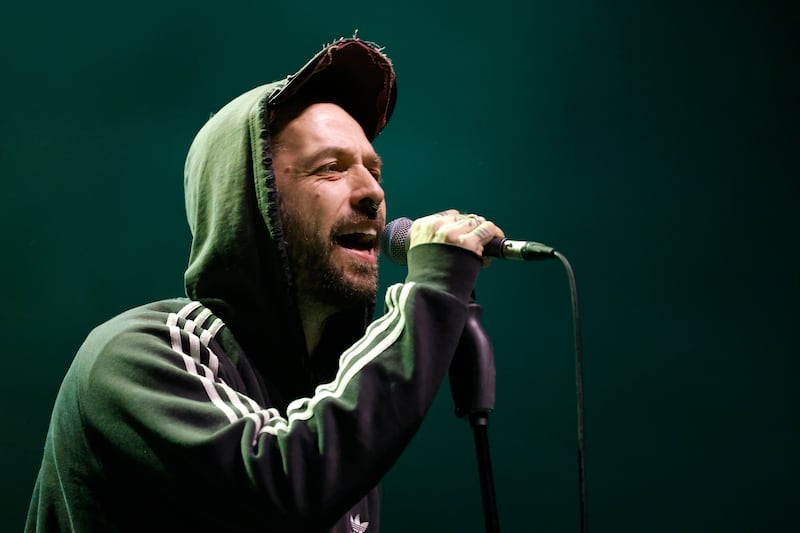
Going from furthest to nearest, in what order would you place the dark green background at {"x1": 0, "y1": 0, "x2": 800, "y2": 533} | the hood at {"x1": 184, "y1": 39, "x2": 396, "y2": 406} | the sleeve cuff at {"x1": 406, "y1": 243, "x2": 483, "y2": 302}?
the dark green background at {"x1": 0, "y1": 0, "x2": 800, "y2": 533} → the hood at {"x1": 184, "y1": 39, "x2": 396, "y2": 406} → the sleeve cuff at {"x1": 406, "y1": 243, "x2": 483, "y2": 302}

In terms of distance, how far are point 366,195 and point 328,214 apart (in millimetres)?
79

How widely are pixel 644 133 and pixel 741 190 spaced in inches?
13.4

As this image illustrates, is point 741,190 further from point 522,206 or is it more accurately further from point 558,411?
point 558,411

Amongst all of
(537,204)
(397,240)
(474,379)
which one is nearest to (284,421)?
(474,379)

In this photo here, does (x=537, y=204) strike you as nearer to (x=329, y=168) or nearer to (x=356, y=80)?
(x=356, y=80)

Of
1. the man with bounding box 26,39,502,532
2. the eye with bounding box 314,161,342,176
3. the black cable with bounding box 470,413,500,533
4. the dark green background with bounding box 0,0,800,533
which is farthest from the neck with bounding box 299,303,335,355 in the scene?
the dark green background with bounding box 0,0,800,533

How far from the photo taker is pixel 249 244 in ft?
3.72

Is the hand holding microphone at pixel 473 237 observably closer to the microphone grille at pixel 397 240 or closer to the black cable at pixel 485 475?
→ the microphone grille at pixel 397 240

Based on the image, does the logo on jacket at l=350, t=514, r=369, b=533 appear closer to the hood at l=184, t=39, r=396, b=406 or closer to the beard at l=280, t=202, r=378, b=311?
the hood at l=184, t=39, r=396, b=406

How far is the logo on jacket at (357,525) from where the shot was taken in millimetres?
1227

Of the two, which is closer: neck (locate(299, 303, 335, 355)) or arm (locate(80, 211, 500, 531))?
arm (locate(80, 211, 500, 531))

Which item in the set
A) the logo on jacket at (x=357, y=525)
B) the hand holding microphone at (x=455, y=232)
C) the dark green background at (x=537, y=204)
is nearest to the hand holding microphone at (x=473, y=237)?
the hand holding microphone at (x=455, y=232)

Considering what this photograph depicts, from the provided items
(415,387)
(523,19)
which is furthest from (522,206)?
(415,387)

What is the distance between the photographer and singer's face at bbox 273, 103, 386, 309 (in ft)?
3.90
